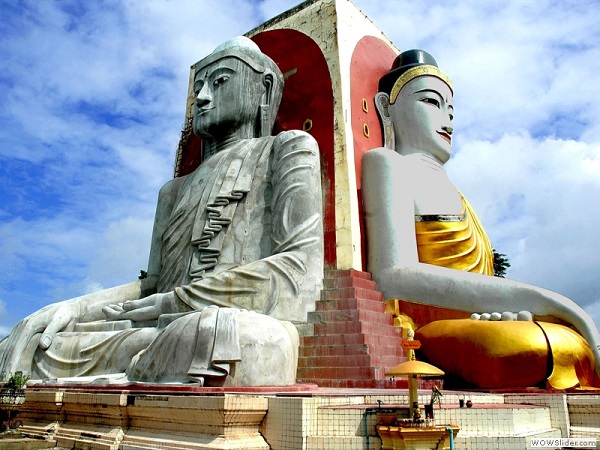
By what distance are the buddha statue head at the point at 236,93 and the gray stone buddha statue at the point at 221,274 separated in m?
0.01

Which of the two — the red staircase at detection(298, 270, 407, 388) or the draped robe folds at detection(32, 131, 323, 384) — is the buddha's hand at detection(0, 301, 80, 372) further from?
the red staircase at detection(298, 270, 407, 388)

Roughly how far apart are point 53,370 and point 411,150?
5.27 m

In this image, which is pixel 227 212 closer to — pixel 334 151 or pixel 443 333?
pixel 334 151

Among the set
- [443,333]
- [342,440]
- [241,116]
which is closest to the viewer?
[342,440]

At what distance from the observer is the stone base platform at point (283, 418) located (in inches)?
152

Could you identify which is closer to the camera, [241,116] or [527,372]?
[527,372]

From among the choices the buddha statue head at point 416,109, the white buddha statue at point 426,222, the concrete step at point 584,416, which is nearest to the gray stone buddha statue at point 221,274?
the white buddha statue at point 426,222

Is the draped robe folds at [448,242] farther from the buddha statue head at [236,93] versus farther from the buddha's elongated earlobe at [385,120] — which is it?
the buddha statue head at [236,93]

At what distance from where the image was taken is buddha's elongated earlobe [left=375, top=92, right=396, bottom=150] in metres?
8.47

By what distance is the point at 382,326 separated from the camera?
21.4 feet

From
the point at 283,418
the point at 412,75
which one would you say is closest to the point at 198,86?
the point at 412,75

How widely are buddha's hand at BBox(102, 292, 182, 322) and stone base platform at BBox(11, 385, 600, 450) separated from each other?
1.17m

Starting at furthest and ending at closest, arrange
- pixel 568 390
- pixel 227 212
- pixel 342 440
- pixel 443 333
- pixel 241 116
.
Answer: pixel 241 116, pixel 227 212, pixel 443 333, pixel 568 390, pixel 342 440

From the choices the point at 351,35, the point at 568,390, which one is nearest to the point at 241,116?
the point at 351,35
